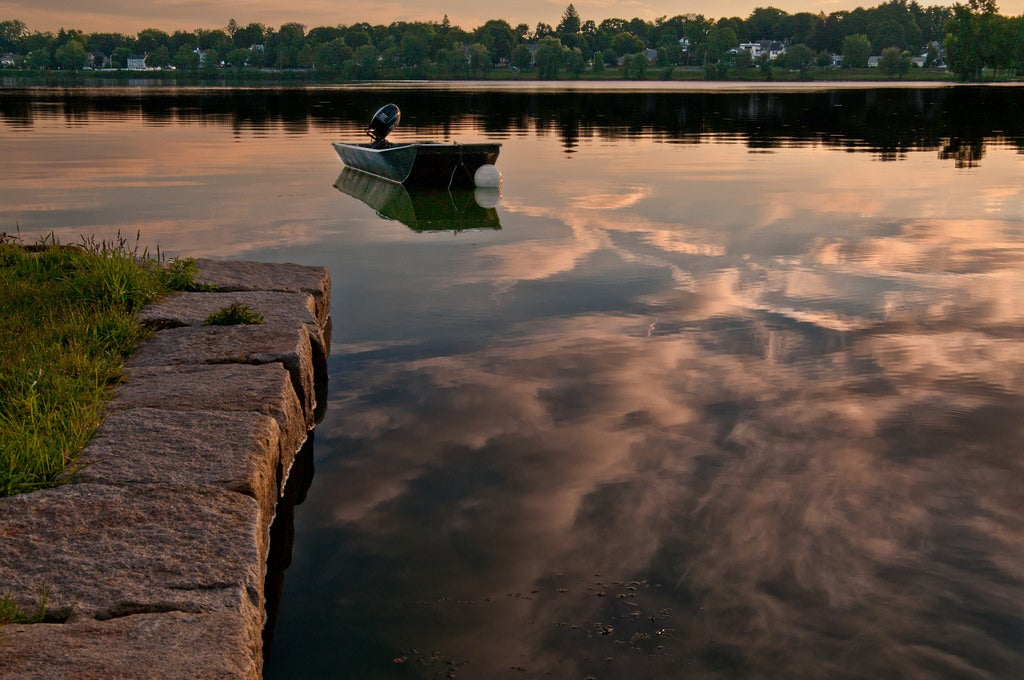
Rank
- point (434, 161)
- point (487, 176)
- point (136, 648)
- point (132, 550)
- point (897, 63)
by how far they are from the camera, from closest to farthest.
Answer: point (136, 648), point (132, 550), point (434, 161), point (487, 176), point (897, 63)

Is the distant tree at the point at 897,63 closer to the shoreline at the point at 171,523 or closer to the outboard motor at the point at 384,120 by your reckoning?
the outboard motor at the point at 384,120

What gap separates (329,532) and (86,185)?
62.0 ft

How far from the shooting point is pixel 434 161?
66.3ft

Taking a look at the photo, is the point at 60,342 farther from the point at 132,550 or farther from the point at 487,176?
the point at 487,176

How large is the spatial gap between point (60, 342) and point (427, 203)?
13.1 metres

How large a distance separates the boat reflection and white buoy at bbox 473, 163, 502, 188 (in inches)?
7.6

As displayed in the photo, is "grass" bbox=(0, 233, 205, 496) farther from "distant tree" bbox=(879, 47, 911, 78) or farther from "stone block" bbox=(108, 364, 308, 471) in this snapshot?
"distant tree" bbox=(879, 47, 911, 78)

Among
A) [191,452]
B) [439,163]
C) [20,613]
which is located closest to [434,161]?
[439,163]

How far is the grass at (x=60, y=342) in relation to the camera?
5.02m

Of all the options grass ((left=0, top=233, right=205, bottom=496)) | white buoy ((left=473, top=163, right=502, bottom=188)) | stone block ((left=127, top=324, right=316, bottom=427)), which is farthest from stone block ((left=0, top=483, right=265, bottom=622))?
white buoy ((left=473, top=163, right=502, bottom=188))

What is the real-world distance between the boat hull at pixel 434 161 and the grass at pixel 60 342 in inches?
400

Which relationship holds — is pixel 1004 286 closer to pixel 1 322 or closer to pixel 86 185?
pixel 1 322

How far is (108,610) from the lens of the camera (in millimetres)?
3750

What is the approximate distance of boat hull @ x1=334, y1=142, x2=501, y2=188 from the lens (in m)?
20.0
